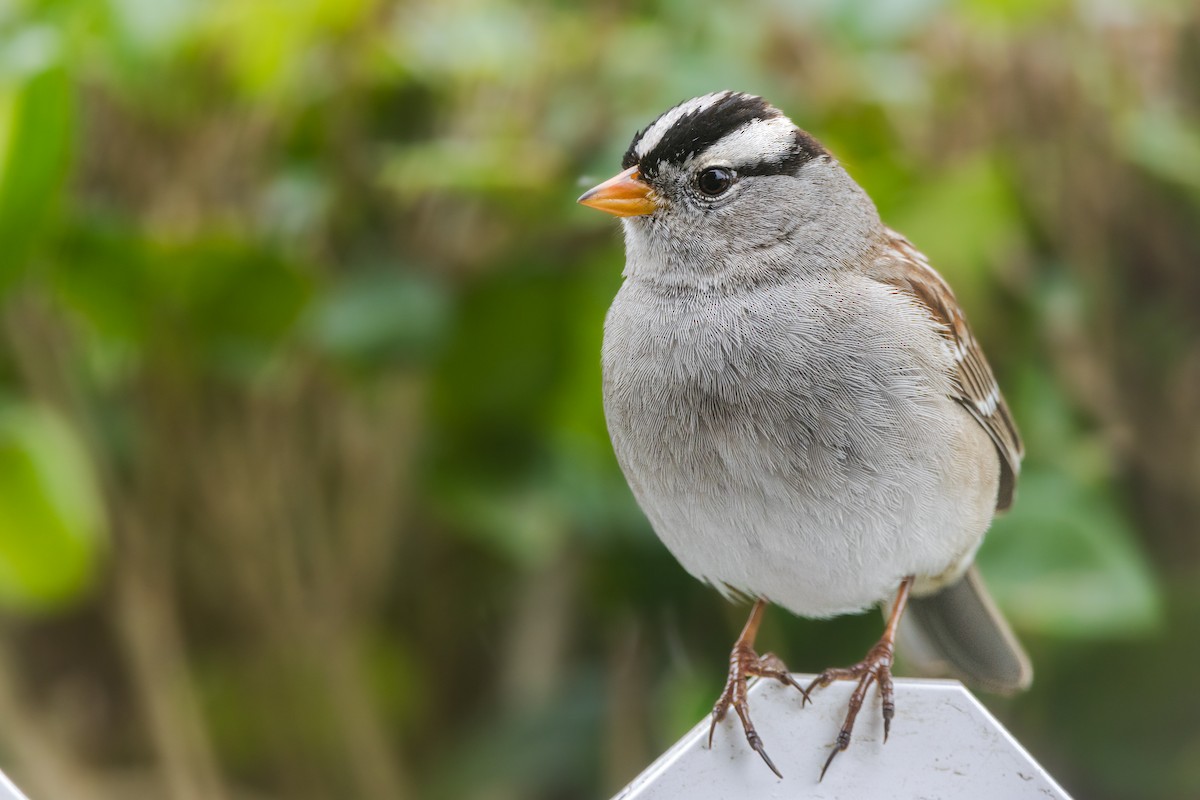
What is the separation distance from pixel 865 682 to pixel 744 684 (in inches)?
6.7

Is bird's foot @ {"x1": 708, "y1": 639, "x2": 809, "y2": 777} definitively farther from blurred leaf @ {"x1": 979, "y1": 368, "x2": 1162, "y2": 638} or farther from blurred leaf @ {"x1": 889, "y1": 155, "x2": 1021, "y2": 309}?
blurred leaf @ {"x1": 889, "y1": 155, "x2": 1021, "y2": 309}

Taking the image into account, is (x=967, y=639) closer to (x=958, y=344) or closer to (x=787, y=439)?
(x=958, y=344)

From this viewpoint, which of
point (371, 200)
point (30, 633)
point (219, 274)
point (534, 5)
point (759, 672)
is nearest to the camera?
point (759, 672)

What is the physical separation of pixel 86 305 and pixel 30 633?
0.77 meters

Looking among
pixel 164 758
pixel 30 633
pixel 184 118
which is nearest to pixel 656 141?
pixel 184 118

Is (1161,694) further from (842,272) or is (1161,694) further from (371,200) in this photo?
(371,200)

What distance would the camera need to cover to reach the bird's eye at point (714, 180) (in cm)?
127

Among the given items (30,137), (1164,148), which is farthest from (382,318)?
(1164,148)

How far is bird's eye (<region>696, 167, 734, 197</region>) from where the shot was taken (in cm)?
127

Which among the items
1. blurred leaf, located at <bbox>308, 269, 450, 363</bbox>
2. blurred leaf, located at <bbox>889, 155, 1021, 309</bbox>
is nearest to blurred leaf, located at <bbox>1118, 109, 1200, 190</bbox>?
blurred leaf, located at <bbox>889, 155, 1021, 309</bbox>

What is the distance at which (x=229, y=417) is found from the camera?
6.68 feet

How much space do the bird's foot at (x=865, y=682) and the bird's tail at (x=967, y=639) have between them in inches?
9.9

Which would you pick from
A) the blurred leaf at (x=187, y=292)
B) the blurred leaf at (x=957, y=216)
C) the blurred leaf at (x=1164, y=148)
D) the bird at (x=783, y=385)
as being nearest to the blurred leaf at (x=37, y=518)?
the blurred leaf at (x=187, y=292)

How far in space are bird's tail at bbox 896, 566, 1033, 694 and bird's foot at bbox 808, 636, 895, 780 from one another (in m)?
0.25
